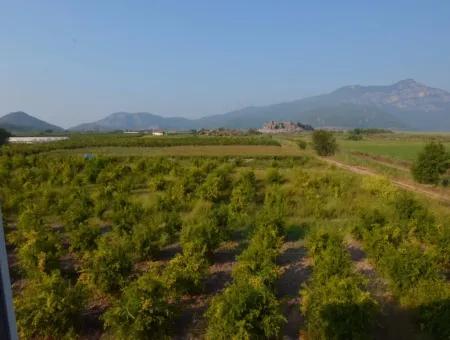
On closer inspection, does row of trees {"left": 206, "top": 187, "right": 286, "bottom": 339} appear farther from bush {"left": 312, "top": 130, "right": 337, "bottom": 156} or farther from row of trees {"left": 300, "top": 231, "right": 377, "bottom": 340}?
bush {"left": 312, "top": 130, "right": 337, "bottom": 156}

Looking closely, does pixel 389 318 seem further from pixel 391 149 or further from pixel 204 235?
pixel 391 149

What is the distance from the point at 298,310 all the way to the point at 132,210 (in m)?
7.01

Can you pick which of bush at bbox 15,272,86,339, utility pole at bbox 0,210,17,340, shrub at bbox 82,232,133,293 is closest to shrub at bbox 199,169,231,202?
shrub at bbox 82,232,133,293

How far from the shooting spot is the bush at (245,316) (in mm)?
6207

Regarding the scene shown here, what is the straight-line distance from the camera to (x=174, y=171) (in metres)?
21.6

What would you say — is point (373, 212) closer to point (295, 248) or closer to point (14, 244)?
point (295, 248)

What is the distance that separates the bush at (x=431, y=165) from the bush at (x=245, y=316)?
23.6 meters

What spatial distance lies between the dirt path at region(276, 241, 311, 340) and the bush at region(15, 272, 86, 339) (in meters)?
3.81

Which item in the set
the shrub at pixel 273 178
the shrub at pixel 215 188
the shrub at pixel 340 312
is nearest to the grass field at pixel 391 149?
the shrub at pixel 273 178

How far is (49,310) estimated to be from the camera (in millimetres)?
6508

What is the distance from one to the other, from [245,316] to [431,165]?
2423 centimetres

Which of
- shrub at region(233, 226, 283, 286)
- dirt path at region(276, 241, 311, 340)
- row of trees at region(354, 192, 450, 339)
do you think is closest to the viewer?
row of trees at region(354, 192, 450, 339)

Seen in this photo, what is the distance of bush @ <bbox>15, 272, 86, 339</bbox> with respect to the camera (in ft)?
21.3

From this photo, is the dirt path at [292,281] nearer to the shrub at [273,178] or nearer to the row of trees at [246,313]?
the row of trees at [246,313]
